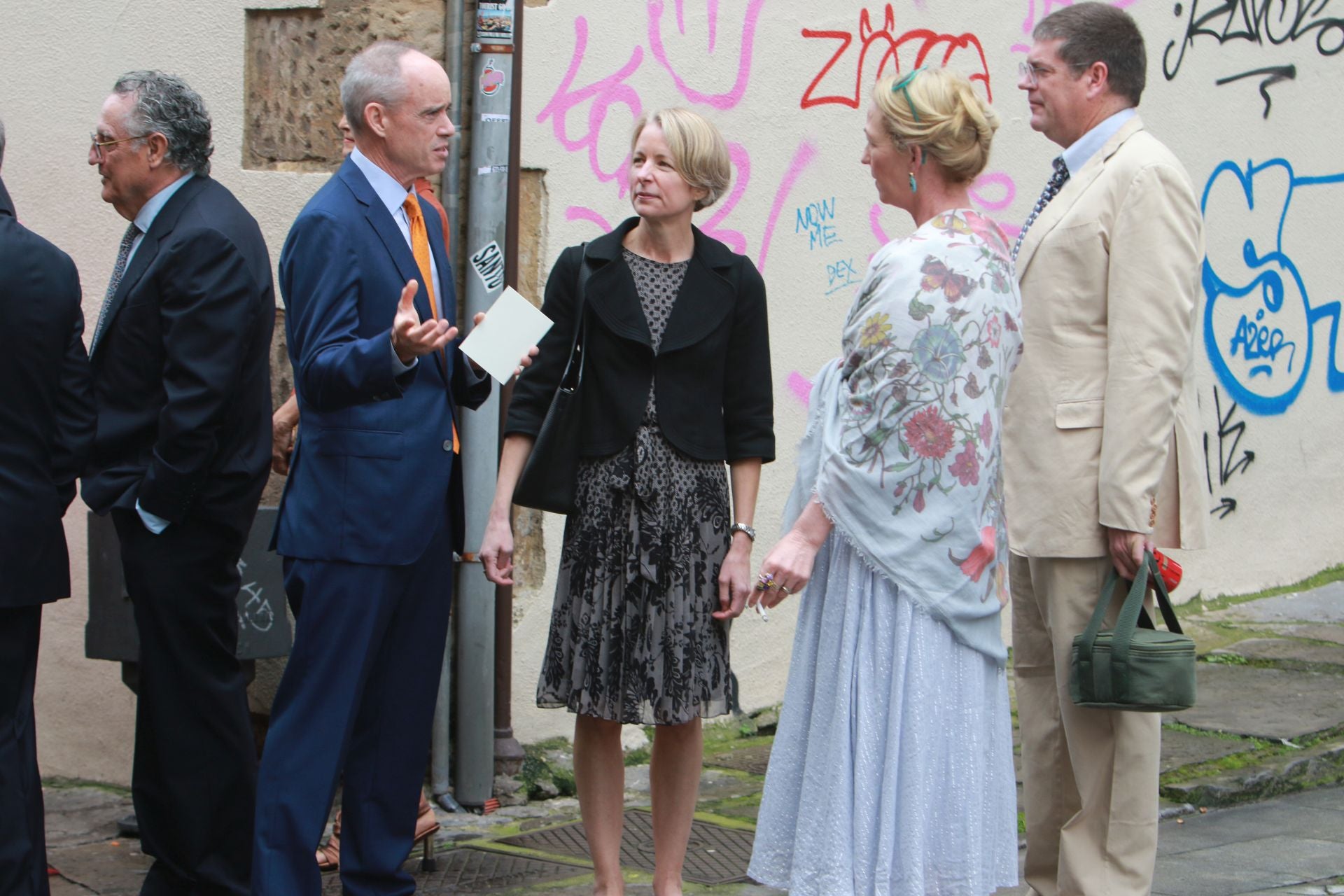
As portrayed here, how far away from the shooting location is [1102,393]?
12.3ft

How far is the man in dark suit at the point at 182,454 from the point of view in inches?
150

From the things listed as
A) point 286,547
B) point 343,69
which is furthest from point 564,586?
point 343,69

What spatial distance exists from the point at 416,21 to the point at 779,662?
2.59m

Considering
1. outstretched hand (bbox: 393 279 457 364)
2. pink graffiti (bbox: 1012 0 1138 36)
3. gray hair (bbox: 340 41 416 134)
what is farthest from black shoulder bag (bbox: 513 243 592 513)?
pink graffiti (bbox: 1012 0 1138 36)

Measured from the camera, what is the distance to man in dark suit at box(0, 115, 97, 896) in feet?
11.5

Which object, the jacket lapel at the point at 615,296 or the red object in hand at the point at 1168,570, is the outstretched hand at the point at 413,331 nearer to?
the jacket lapel at the point at 615,296

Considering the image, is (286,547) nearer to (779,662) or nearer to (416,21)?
(416,21)

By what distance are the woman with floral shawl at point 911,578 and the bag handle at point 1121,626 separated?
290mm

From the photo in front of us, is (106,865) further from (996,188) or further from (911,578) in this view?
(996,188)

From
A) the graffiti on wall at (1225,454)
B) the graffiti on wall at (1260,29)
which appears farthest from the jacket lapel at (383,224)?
the graffiti on wall at (1225,454)

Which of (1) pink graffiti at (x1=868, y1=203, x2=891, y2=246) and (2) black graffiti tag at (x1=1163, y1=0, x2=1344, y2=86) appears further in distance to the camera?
(2) black graffiti tag at (x1=1163, y1=0, x2=1344, y2=86)

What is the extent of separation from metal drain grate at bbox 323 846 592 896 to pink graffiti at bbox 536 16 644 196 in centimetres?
222

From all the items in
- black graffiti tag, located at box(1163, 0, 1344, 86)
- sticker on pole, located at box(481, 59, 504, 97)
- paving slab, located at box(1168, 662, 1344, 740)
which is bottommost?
paving slab, located at box(1168, 662, 1344, 740)

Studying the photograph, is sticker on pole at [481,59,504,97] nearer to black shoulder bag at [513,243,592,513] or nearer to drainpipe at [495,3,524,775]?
drainpipe at [495,3,524,775]
